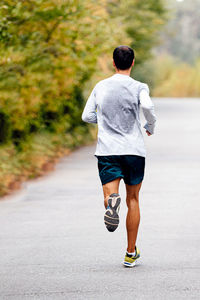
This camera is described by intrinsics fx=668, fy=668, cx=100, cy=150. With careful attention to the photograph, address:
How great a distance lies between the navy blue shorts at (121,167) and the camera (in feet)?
18.6

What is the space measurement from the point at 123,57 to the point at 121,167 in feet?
3.09

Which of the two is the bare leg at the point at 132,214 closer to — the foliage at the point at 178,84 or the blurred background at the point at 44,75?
the blurred background at the point at 44,75

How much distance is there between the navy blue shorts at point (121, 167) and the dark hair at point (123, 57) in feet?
2.56

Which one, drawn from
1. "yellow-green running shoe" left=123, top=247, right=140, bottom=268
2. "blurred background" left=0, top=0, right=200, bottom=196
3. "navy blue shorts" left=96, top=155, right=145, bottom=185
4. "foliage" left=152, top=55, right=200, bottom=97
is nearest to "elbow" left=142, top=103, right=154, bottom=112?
"navy blue shorts" left=96, top=155, right=145, bottom=185

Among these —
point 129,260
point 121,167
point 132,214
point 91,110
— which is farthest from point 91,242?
point 91,110

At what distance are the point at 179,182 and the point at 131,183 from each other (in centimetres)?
601

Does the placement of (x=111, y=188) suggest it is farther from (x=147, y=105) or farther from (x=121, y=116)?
(x=147, y=105)

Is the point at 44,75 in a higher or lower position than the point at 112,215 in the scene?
lower

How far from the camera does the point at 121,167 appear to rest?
18.8ft

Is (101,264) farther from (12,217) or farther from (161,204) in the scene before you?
(161,204)

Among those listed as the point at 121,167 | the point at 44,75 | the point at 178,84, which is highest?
the point at 121,167

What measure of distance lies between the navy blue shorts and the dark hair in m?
0.78

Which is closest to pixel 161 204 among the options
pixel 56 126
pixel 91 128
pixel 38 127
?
pixel 38 127

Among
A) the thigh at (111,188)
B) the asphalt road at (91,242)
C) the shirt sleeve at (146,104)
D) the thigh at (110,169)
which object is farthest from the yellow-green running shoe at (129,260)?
the shirt sleeve at (146,104)
